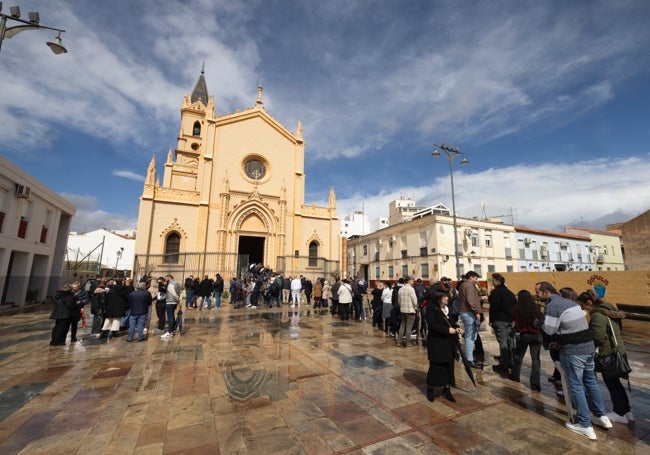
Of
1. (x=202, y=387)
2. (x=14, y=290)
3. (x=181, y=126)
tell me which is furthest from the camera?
(x=181, y=126)

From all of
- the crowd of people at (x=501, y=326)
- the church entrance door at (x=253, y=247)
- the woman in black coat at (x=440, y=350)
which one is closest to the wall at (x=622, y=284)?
the crowd of people at (x=501, y=326)

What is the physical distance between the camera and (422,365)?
565 cm

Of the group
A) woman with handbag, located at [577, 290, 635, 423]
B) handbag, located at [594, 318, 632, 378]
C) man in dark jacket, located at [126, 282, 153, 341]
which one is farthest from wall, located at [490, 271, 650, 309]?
man in dark jacket, located at [126, 282, 153, 341]

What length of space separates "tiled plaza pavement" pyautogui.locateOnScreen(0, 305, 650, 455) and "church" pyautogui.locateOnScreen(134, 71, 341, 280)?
41.4 ft

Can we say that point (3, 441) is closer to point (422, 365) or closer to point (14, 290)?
point (422, 365)

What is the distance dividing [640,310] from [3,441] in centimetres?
1831

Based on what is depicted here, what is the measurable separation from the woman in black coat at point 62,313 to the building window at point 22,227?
429 inches

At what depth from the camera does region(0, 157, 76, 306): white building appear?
42.4ft

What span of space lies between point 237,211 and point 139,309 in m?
15.0

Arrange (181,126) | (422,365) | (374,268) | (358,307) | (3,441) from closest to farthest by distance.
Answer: (3,441) < (422,365) < (358,307) < (181,126) < (374,268)

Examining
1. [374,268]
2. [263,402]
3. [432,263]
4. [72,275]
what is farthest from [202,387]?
[374,268]

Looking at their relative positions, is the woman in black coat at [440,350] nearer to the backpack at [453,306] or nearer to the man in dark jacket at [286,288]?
the backpack at [453,306]

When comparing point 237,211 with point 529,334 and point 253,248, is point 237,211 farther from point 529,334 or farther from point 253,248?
point 529,334

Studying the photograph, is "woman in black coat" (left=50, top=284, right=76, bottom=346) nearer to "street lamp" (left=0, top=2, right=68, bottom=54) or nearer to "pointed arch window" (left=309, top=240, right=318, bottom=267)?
"street lamp" (left=0, top=2, right=68, bottom=54)
